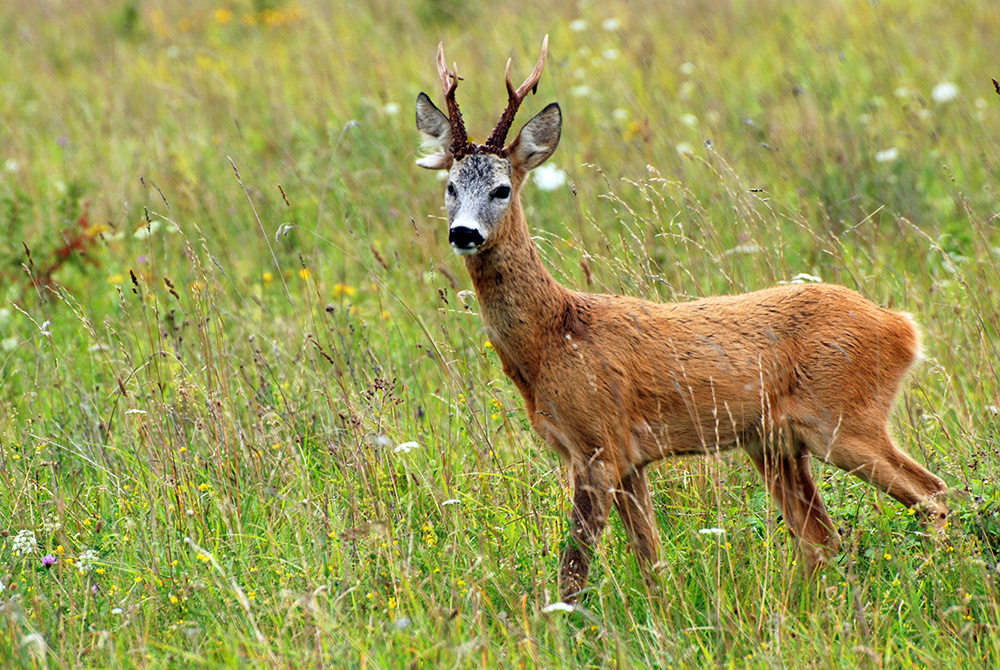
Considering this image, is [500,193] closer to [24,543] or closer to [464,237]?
[464,237]

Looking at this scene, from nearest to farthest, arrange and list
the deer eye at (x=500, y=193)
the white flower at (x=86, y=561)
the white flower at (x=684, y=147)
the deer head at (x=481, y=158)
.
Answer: the white flower at (x=86, y=561) < the deer head at (x=481, y=158) < the deer eye at (x=500, y=193) < the white flower at (x=684, y=147)

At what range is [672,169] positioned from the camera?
6.92 metres

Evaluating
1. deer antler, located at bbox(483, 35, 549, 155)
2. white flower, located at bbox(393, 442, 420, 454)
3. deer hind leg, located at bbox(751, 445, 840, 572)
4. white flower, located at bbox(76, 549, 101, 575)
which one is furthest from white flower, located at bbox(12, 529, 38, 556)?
deer hind leg, located at bbox(751, 445, 840, 572)

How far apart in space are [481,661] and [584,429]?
946mm

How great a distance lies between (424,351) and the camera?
517 centimetres

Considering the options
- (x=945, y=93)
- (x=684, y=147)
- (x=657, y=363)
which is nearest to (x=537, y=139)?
(x=657, y=363)

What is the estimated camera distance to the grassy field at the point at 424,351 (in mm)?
3172

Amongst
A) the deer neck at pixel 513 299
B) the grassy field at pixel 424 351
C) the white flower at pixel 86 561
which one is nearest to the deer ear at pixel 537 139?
the deer neck at pixel 513 299

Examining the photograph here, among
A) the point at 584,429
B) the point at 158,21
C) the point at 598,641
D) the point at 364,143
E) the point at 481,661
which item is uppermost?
the point at 158,21

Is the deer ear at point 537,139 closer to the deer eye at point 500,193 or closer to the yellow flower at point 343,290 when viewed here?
the deer eye at point 500,193

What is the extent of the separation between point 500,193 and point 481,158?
15 centimetres

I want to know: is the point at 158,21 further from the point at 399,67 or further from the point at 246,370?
the point at 246,370

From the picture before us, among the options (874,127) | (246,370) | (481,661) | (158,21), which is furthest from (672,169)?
(158,21)

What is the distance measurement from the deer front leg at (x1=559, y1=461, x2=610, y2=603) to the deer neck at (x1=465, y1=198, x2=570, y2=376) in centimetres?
43
